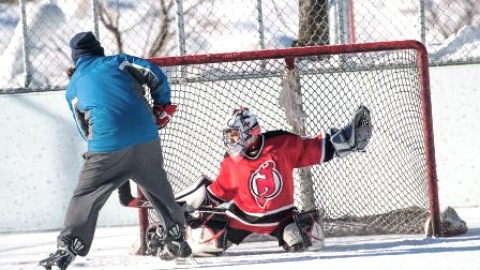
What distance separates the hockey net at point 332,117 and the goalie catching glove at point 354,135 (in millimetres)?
439

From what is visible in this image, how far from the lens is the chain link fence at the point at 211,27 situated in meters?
7.96

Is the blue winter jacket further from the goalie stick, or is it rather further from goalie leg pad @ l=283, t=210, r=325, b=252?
goalie leg pad @ l=283, t=210, r=325, b=252

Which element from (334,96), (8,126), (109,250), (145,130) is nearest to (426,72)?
(334,96)

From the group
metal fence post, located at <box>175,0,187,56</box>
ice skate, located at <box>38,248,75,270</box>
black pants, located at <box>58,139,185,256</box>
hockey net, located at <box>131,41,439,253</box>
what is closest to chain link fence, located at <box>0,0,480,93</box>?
metal fence post, located at <box>175,0,187,56</box>

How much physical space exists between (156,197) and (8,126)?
2714mm

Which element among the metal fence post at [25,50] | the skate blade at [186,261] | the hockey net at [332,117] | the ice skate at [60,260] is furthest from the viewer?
the metal fence post at [25,50]

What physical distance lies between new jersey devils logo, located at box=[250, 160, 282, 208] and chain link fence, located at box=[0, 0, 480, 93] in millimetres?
2149

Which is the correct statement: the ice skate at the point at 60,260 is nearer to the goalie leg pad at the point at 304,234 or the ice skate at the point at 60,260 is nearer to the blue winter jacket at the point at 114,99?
the blue winter jacket at the point at 114,99

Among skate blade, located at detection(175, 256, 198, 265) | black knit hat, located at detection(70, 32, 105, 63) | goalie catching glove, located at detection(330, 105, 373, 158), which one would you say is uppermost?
black knit hat, located at detection(70, 32, 105, 63)

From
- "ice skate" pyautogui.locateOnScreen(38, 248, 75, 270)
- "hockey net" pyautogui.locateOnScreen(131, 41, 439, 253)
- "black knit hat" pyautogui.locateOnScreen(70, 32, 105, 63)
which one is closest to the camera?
"ice skate" pyautogui.locateOnScreen(38, 248, 75, 270)

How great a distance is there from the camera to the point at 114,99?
5262mm

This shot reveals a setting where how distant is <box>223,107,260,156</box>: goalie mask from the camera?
5.79 metres

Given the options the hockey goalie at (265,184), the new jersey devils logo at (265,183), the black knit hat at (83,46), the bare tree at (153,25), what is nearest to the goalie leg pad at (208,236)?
the hockey goalie at (265,184)

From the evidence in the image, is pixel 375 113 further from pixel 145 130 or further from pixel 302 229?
pixel 145 130
